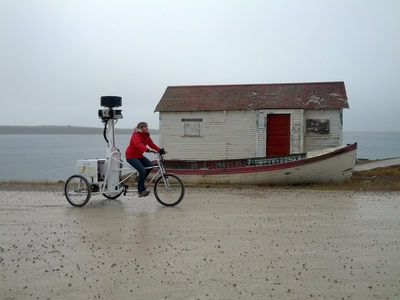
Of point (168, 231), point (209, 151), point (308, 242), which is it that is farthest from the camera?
point (209, 151)

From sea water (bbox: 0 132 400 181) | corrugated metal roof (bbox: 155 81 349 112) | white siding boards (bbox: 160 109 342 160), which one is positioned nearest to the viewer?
white siding boards (bbox: 160 109 342 160)

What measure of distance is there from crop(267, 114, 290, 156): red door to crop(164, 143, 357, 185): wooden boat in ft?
15.3

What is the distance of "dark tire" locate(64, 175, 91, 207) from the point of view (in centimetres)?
962

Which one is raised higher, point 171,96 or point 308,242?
point 171,96

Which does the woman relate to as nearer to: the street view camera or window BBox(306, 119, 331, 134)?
the street view camera

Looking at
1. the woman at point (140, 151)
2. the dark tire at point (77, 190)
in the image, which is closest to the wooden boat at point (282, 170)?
the woman at point (140, 151)

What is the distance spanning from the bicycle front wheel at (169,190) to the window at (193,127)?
1164cm

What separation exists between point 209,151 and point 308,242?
1512 centimetres

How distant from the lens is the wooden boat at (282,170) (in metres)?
14.9

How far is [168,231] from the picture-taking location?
6.94 meters

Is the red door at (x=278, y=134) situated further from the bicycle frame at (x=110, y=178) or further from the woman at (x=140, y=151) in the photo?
the woman at (x=140, y=151)

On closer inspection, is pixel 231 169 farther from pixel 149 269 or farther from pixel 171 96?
pixel 149 269

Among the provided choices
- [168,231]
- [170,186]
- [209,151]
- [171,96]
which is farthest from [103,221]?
[171,96]

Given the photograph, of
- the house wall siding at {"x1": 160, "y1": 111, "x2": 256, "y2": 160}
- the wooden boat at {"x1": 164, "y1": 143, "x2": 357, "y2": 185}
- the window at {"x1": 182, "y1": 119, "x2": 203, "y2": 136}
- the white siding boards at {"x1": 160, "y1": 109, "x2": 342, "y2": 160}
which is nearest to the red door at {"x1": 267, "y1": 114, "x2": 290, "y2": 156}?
the white siding boards at {"x1": 160, "y1": 109, "x2": 342, "y2": 160}
